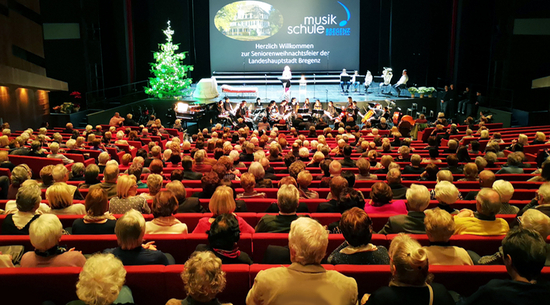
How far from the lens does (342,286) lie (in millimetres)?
2076

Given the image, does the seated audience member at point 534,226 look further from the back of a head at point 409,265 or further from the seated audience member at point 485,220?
the back of a head at point 409,265

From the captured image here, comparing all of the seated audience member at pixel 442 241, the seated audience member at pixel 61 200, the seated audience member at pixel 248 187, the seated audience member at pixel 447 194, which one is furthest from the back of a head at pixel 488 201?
the seated audience member at pixel 61 200

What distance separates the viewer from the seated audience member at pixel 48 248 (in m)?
2.58

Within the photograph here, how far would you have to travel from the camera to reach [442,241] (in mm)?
2787

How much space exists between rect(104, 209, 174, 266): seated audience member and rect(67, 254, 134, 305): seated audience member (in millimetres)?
533

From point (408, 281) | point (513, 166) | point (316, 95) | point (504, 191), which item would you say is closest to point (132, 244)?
point (408, 281)

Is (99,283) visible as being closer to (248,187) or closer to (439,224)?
(439,224)

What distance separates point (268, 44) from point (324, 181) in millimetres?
15839

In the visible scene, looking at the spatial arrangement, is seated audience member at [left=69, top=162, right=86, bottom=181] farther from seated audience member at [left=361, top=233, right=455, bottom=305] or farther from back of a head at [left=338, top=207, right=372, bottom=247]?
seated audience member at [left=361, top=233, right=455, bottom=305]

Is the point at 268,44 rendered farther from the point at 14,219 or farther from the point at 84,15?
the point at 14,219

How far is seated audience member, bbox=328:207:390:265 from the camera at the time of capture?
261cm

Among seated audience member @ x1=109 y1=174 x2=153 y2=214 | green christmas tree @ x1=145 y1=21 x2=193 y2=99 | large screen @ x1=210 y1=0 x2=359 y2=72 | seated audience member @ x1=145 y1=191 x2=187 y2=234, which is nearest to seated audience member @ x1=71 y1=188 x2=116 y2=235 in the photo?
seated audience member @ x1=145 y1=191 x2=187 y2=234

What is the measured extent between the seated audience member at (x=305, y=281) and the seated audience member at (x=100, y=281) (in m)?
0.63

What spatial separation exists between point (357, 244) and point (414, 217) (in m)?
0.97
